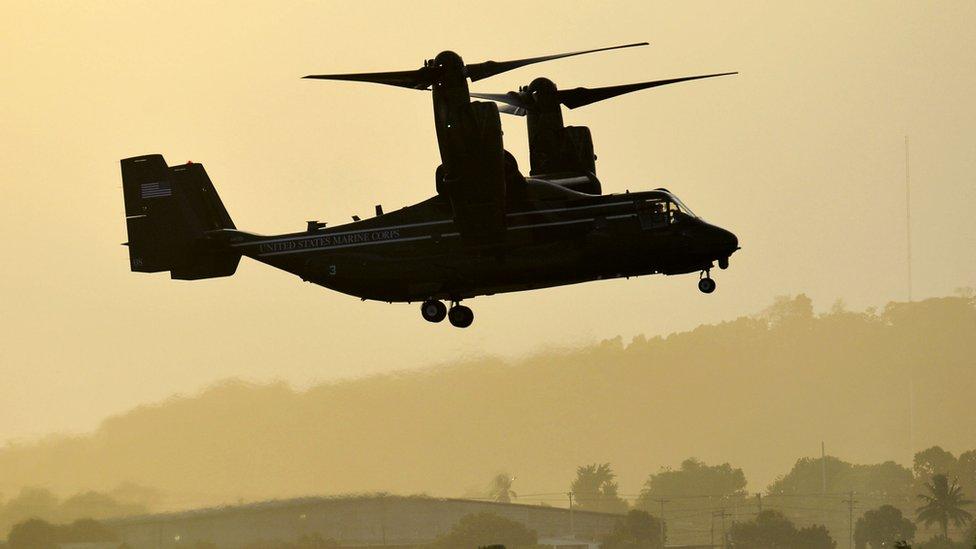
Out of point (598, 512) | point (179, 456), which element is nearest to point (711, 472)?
point (598, 512)

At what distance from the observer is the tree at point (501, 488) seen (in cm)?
7949

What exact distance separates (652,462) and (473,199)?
48.6 meters

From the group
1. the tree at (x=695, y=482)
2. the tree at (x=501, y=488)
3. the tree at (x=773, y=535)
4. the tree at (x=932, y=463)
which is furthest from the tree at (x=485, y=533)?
the tree at (x=932, y=463)

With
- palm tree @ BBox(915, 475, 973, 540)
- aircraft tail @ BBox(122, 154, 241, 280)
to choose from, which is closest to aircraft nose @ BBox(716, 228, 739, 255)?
aircraft tail @ BBox(122, 154, 241, 280)

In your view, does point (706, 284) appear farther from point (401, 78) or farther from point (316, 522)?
point (316, 522)

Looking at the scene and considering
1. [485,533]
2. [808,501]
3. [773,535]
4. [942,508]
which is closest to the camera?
[485,533]

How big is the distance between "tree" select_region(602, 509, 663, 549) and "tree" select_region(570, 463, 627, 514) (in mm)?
1070

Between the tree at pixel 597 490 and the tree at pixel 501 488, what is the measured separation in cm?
452

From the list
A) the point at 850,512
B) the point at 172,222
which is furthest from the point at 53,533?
the point at 850,512

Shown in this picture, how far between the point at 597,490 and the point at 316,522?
21.6 meters

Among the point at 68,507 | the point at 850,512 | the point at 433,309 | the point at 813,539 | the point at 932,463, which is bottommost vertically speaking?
the point at 813,539

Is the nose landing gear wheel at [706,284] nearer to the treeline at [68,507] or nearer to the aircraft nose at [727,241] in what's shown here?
the aircraft nose at [727,241]

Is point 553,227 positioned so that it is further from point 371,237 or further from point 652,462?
point 652,462

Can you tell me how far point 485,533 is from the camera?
76938 mm
